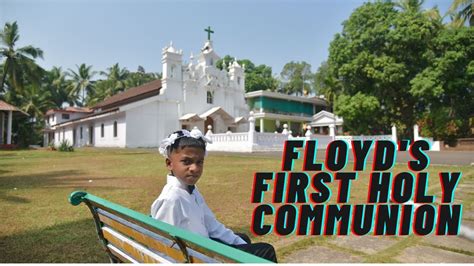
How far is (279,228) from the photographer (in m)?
4.04

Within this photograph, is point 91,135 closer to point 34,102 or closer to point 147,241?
point 34,102

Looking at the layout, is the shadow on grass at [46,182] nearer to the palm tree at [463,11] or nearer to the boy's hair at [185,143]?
the boy's hair at [185,143]

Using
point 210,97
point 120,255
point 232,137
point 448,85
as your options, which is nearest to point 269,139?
point 232,137

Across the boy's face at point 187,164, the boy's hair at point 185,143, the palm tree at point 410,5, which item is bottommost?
the boy's face at point 187,164

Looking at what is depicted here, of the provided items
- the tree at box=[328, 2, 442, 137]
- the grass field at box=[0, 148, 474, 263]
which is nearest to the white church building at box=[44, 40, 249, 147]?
the tree at box=[328, 2, 442, 137]

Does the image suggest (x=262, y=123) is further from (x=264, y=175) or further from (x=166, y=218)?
(x=166, y=218)

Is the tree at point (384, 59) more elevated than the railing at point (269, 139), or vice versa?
the tree at point (384, 59)

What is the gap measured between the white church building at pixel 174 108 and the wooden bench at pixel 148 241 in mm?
26120

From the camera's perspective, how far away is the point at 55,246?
10.9ft

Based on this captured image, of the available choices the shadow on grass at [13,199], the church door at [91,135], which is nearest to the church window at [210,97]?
the church door at [91,135]

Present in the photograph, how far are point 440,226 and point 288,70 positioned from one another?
49.6 metres

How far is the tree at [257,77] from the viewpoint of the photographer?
4997cm

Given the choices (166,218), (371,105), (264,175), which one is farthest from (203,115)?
(166,218)

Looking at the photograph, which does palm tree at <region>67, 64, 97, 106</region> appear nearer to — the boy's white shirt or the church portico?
the church portico
